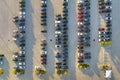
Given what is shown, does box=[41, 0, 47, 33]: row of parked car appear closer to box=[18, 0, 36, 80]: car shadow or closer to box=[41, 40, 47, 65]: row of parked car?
box=[18, 0, 36, 80]: car shadow

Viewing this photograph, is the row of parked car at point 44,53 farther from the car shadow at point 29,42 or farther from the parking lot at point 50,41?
the car shadow at point 29,42

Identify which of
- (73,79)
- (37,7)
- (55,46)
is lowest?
(73,79)

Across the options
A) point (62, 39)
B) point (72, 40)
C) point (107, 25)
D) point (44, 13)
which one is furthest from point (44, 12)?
point (107, 25)

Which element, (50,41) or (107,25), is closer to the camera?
(107,25)

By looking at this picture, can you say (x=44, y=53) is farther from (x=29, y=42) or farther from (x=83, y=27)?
(x=83, y=27)

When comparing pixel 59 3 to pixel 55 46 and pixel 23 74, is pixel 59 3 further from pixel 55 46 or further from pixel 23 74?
pixel 23 74

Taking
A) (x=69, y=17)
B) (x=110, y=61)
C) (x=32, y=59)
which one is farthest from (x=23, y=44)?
Result: (x=110, y=61)
